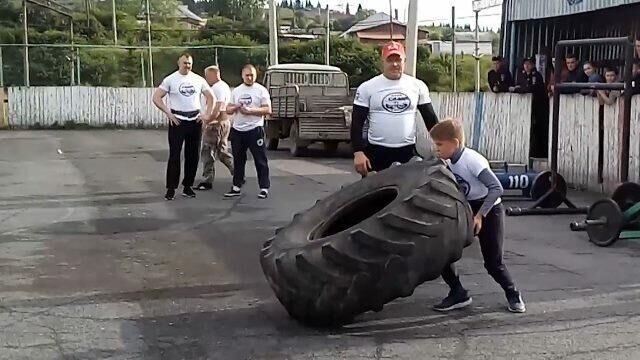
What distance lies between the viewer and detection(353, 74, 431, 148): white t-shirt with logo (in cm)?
708

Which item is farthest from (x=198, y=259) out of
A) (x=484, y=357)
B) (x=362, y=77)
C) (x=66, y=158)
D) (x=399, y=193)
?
(x=362, y=77)

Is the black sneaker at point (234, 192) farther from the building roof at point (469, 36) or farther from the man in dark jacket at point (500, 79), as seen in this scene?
the building roof at point (469, 36)

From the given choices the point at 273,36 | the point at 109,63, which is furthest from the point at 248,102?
the point at 109,63

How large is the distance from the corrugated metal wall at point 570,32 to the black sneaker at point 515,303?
1357 cm

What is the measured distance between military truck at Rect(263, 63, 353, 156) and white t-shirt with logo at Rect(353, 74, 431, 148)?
11503 millimetres

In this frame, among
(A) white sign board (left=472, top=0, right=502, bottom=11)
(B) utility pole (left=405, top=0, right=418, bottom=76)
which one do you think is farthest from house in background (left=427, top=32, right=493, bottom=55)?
(B) utility pole (left=405, top=0, right=418, bottom=76)

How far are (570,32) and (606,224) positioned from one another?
12.8 meters

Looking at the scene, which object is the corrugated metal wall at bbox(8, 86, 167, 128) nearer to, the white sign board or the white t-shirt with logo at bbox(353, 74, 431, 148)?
the white sign board

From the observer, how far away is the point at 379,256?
5.32 metres

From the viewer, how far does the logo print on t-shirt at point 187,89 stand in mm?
11111

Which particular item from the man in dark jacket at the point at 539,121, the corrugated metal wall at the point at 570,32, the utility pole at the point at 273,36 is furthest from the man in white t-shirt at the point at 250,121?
the utility pole at the point at 273,36

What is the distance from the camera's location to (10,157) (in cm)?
1823

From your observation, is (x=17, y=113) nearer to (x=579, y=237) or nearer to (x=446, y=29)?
(x=579, y=237)

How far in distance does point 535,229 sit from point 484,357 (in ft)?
15.2
